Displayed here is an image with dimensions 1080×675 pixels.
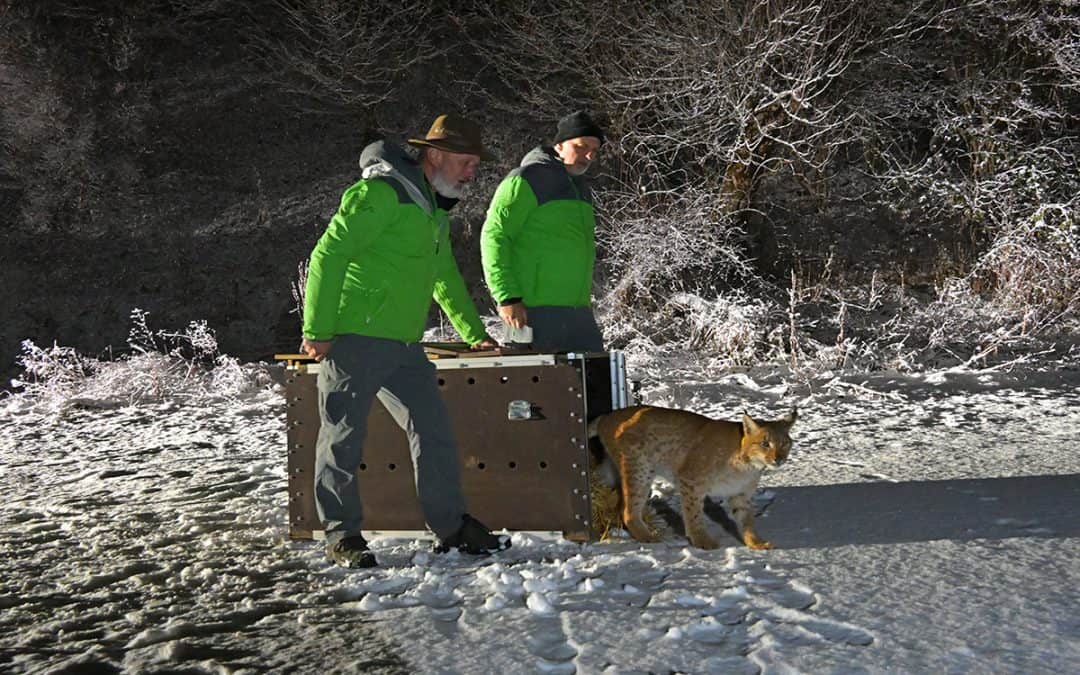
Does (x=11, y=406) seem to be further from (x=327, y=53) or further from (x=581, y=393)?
(x=327, y=53)

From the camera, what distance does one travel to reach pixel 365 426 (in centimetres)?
402

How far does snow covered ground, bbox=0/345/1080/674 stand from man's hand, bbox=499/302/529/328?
1043mm

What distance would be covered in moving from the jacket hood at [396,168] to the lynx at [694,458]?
1.37 meters

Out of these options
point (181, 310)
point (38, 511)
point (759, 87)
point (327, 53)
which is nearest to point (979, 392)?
point (759, 87)

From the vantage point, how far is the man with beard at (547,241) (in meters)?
4.75

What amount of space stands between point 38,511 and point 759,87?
898cm

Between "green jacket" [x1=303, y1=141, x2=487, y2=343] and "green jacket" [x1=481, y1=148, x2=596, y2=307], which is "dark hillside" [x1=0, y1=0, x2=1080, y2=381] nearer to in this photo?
"green jacket" [x1=481, y1=148, x2=596, y2=307]

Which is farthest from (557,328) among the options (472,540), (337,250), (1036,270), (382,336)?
(1036,270)

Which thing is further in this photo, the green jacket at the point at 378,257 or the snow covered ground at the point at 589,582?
the green jacket at the point at 378,257

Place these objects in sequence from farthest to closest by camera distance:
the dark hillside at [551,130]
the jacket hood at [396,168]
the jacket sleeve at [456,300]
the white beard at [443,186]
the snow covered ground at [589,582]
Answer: the dark hillside at [551,130] → the jacket sleeve at [456,300] → the white beard at [443,186] → the jacket hood at [396,168] → the snow covered ground at [589,582]

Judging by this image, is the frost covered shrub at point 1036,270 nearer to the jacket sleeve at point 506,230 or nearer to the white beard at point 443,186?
the jacket sleeve at point 506,230

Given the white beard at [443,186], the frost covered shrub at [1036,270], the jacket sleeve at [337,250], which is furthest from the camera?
the frost covered shrub at [1036,270]

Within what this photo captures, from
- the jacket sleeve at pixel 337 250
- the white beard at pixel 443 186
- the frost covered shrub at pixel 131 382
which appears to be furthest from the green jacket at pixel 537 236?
the frost covered shrub at pixel 131 382

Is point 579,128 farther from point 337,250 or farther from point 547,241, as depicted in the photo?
point 337,250
